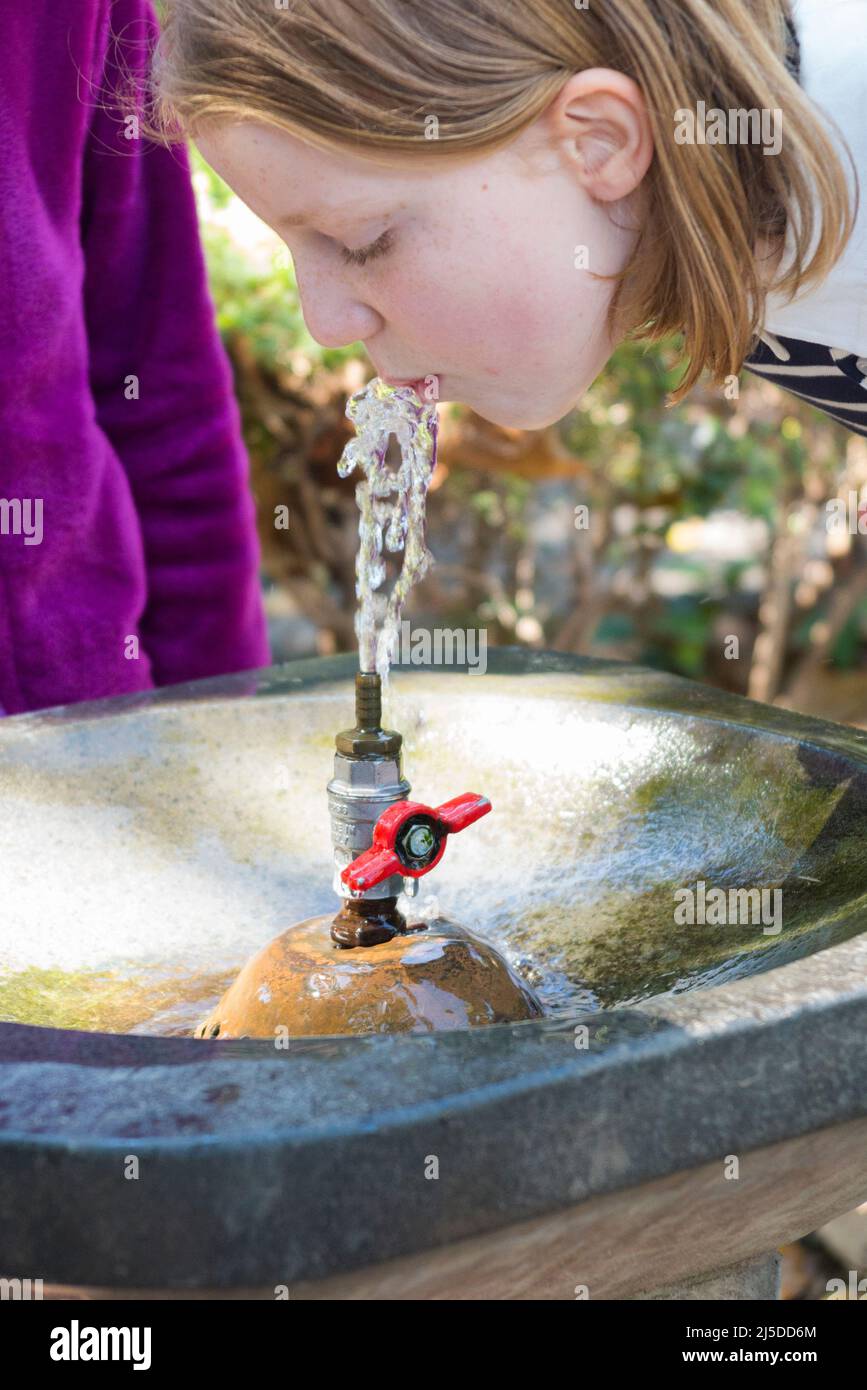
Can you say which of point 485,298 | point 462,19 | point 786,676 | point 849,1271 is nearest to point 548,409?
point 485,298

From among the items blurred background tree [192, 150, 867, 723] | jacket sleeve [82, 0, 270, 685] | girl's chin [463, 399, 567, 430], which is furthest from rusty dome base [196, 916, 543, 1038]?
blurred background tree [192, 150, 867, 723]

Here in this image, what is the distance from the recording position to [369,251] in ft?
2.85

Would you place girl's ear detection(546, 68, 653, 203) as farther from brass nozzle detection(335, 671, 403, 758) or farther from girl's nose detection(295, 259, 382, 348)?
brass nozzle detection(335, 671, 403, 758)

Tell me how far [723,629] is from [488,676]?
2.57 meters

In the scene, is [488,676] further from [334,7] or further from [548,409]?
[334,7]

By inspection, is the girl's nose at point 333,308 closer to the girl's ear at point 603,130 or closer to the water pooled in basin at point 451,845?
the girl's ear at point 603,130

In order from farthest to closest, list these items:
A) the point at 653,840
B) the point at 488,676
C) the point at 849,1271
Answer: the point at 849,1271 < the point at 488,676 < the point at 653,840

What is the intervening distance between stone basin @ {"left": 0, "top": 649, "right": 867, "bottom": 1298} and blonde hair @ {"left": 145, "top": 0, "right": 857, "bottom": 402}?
0.32 meters

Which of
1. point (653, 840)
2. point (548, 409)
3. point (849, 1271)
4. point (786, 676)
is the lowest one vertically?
point (849, 1271)

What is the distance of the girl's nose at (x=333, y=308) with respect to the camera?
90 cm

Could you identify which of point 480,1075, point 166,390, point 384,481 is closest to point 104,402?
point 166,390

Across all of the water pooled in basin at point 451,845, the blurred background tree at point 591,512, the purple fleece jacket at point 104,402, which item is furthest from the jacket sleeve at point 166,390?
the blurred background tree at point 591,512
